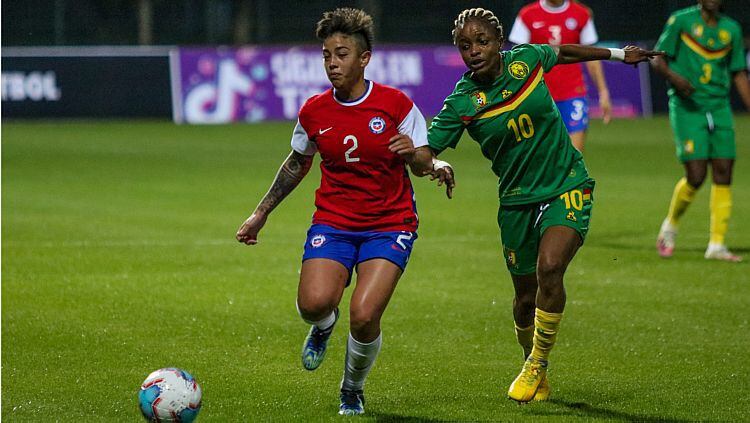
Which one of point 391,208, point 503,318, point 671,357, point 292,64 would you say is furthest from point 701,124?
point 292,64

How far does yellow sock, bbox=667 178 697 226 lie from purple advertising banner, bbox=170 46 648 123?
16987mm

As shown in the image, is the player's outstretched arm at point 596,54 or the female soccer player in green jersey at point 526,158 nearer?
the female soccer player in green jersey at point 526,158

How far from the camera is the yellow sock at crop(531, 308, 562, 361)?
669cm

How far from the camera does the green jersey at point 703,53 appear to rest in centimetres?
1171

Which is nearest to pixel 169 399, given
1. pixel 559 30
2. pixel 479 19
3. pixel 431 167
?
pixel 431 167

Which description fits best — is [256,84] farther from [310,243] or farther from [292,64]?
[310,243]

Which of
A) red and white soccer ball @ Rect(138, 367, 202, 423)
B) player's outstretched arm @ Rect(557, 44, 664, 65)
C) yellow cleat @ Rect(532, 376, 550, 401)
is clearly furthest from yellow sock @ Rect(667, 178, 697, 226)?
red and white soccer ball @ Rect(138, 367, 202, 423)

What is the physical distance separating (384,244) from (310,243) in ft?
1.34

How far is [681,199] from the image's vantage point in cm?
1197

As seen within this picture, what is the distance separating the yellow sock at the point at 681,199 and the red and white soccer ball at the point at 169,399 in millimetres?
7008

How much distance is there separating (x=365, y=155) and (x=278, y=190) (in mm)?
639

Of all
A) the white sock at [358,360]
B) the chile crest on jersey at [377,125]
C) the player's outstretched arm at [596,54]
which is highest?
the player's outstretched arm at [596,54]

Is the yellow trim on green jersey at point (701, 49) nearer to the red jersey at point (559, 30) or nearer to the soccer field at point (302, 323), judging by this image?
the red jersey at point (559, 30)

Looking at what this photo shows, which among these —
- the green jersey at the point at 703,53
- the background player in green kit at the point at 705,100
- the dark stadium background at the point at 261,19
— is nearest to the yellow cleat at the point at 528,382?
the background player in green kit at the point at 705,100
